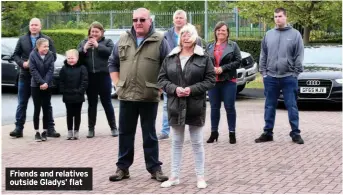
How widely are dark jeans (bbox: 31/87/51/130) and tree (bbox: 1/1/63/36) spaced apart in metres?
18.7

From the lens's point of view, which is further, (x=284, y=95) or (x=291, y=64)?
(x=284, y=95)

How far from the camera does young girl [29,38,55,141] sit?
11367mm

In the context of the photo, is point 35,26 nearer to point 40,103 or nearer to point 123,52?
point 40,103

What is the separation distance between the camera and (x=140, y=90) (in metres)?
8.15

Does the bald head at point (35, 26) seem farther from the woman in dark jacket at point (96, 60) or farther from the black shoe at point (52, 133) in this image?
the black shoe at point (52, 133)

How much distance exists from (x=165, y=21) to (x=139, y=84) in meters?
25.1

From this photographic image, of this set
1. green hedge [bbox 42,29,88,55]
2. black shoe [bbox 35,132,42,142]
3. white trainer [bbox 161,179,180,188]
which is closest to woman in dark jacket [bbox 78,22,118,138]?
black shoe [bbox 35,132,42,142]

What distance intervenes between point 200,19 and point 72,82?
2081 cm

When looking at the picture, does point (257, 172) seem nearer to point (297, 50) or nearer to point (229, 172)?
point (229, 172)

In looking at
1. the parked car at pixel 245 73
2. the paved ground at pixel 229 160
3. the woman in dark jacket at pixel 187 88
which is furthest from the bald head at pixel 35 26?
the parked car at pixel 245 73

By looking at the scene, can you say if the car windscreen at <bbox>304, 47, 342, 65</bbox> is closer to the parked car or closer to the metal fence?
the parked car

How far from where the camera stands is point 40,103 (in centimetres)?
1160

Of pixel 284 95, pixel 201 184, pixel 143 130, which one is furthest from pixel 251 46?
pixel 201 184

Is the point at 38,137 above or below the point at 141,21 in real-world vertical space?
below
